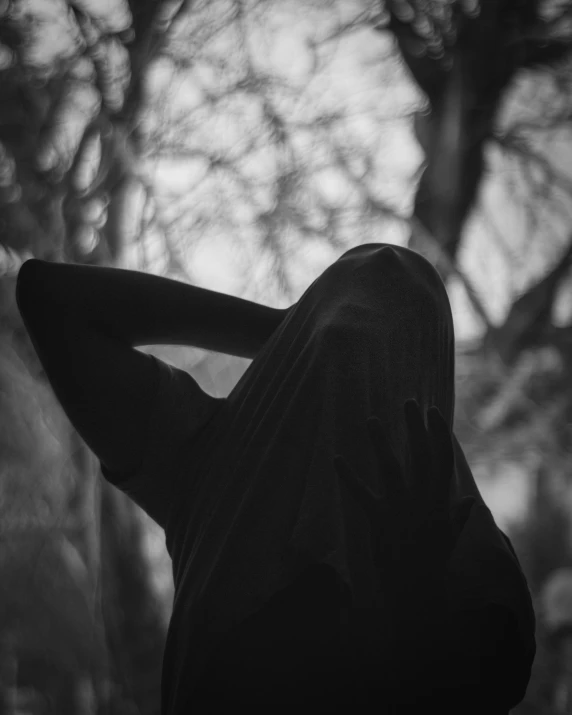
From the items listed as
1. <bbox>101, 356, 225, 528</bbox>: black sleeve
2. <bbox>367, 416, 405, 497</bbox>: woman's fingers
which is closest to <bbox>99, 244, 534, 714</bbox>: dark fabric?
<bbox>101, 356, 225, 528</bbox>: black sleeve

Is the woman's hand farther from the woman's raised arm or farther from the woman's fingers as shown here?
the woman's raised arm

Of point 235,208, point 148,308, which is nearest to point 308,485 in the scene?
point 148,308

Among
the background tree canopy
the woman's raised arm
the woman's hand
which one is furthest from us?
the background tree canopy

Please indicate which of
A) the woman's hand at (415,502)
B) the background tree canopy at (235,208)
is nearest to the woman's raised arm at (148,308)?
the woman's hand at (415,502)

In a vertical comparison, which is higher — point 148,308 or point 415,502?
point 148,308

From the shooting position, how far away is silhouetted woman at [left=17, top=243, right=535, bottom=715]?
0.82 metres

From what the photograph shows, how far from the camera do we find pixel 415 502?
79 cm

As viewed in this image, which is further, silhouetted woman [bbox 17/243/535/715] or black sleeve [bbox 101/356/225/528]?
black sleeve [bbox 101/356/225/528]

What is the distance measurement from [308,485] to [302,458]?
0.21ft

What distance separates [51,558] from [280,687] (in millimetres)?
3969

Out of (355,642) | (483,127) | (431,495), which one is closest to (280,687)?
(355,642)

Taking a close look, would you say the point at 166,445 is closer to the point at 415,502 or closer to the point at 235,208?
the point at 415,502

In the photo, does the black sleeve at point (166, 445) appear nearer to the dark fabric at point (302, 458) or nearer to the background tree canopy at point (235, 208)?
the dark fabric at point (302, 458)

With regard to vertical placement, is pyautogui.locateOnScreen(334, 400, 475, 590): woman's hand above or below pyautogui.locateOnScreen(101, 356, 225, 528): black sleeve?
above
